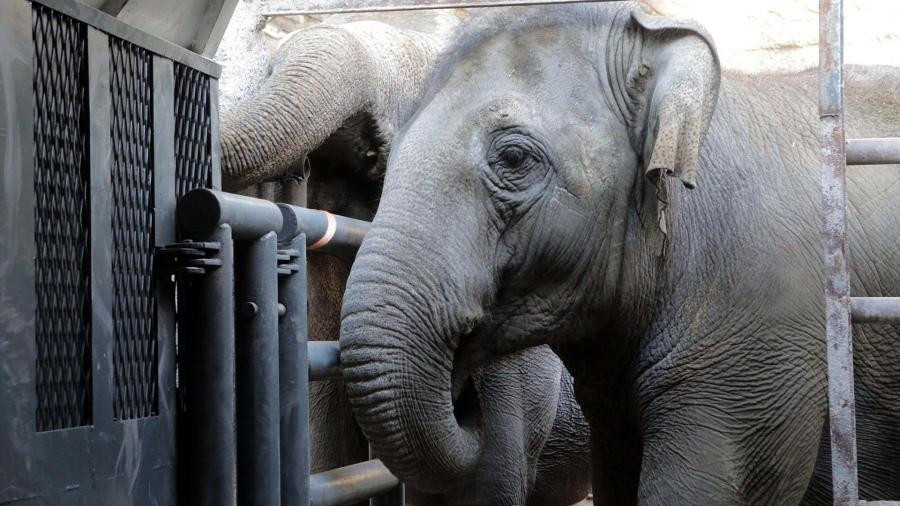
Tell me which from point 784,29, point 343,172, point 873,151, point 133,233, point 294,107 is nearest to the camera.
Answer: point 133,233

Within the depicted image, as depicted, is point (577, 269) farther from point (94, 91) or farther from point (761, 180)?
point (94, 91)

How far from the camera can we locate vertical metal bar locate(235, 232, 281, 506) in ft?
5.89

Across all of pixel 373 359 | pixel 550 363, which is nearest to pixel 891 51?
pixel 550 363

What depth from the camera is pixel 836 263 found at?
98.0 inches

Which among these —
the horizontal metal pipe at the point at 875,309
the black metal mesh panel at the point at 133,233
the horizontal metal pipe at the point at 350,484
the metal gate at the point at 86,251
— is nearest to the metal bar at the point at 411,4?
the horizontal metal pipe at the point at 875,309

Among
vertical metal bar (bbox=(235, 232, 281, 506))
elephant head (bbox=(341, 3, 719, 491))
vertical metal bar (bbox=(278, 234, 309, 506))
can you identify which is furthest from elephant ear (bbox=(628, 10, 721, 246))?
vertical metal bar (bbox=(235, 232, 281, 506))

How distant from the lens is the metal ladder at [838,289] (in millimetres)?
2459

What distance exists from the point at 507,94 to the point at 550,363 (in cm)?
147

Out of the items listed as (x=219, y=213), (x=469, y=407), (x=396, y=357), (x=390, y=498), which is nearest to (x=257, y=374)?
(x=219, y=213)

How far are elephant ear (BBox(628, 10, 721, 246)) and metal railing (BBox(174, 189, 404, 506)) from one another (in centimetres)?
79

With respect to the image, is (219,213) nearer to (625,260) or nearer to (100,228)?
(100,228)

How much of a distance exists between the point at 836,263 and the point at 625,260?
21.4 inches

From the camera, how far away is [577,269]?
2889mm

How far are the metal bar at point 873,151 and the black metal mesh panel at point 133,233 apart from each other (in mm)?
1542
